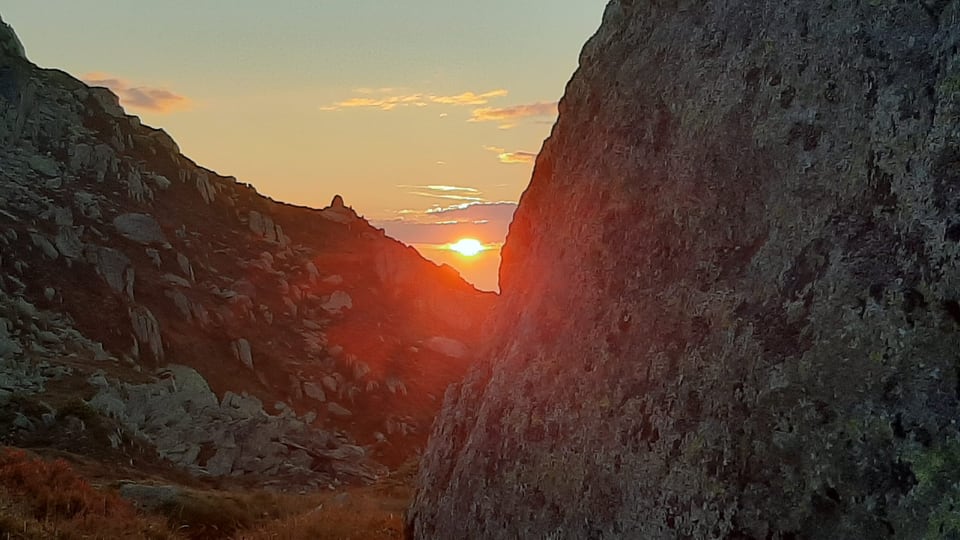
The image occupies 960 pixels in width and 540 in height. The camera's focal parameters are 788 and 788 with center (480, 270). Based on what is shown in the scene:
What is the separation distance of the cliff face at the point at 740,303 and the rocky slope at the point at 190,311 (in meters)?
31.8

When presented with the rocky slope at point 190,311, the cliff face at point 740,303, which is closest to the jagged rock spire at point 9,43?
the rocky slope at point 190,311

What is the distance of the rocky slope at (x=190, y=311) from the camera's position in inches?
1602

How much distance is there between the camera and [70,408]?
120 feet

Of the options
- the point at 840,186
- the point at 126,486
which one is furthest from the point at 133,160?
the point at 840,186

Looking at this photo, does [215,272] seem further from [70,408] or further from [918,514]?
[918,514]

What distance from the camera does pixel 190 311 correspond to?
57.9 metres

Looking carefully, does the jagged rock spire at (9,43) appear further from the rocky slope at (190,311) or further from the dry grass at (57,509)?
the dry grass at (57,509)

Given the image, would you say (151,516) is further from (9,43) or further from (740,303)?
(9,43)

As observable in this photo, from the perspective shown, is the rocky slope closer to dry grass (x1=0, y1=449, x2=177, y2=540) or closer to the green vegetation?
dry grass (x1=0, y1=449, x2=177, y2=540)

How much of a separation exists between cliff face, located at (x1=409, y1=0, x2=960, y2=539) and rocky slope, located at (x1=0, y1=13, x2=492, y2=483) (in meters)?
31.8

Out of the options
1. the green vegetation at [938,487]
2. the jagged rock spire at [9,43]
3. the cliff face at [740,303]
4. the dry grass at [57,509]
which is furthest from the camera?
the jagged rock spire at [9,43]

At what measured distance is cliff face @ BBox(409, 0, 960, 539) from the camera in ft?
17.8

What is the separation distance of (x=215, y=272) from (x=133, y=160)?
17.4 meters

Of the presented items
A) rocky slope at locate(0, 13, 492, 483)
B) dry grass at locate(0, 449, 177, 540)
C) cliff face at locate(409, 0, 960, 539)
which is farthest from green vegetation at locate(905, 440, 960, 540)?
rocky slope at locate(0, 13, 492, 483)
